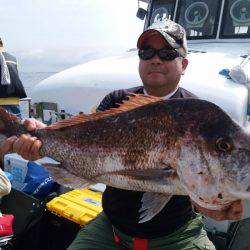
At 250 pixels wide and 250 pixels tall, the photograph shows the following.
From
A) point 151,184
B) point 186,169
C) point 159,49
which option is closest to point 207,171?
point 186,169

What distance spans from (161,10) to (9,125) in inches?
222

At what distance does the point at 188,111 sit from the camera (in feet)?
7.68

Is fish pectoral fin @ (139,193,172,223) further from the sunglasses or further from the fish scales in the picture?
the sunglasses

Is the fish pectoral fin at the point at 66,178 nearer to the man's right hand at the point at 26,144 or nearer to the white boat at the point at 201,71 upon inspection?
the man's right hand at the point at 26,144

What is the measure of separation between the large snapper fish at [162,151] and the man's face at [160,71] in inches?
29.7

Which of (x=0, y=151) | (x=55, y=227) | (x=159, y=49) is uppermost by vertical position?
(x=159, y=49)

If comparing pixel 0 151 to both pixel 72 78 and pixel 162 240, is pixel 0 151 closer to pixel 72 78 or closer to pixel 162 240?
pixel 162 240

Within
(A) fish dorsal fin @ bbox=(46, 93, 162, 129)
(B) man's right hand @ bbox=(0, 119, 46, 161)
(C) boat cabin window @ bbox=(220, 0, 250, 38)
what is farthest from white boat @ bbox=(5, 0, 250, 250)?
(B) man's right hand @ bbox=(0, 119, 46, 161)

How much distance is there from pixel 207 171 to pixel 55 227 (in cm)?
264

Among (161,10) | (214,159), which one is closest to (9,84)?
(161,10)

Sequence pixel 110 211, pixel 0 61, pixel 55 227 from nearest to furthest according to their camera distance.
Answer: pixel 110 211, pixel 55 227, pixel 0 61

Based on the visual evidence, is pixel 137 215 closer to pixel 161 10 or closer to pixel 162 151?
pixel 162 151

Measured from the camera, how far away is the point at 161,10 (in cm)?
785

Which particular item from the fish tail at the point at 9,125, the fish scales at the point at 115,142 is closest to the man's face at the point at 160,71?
the fish scales at the point at 115,142
